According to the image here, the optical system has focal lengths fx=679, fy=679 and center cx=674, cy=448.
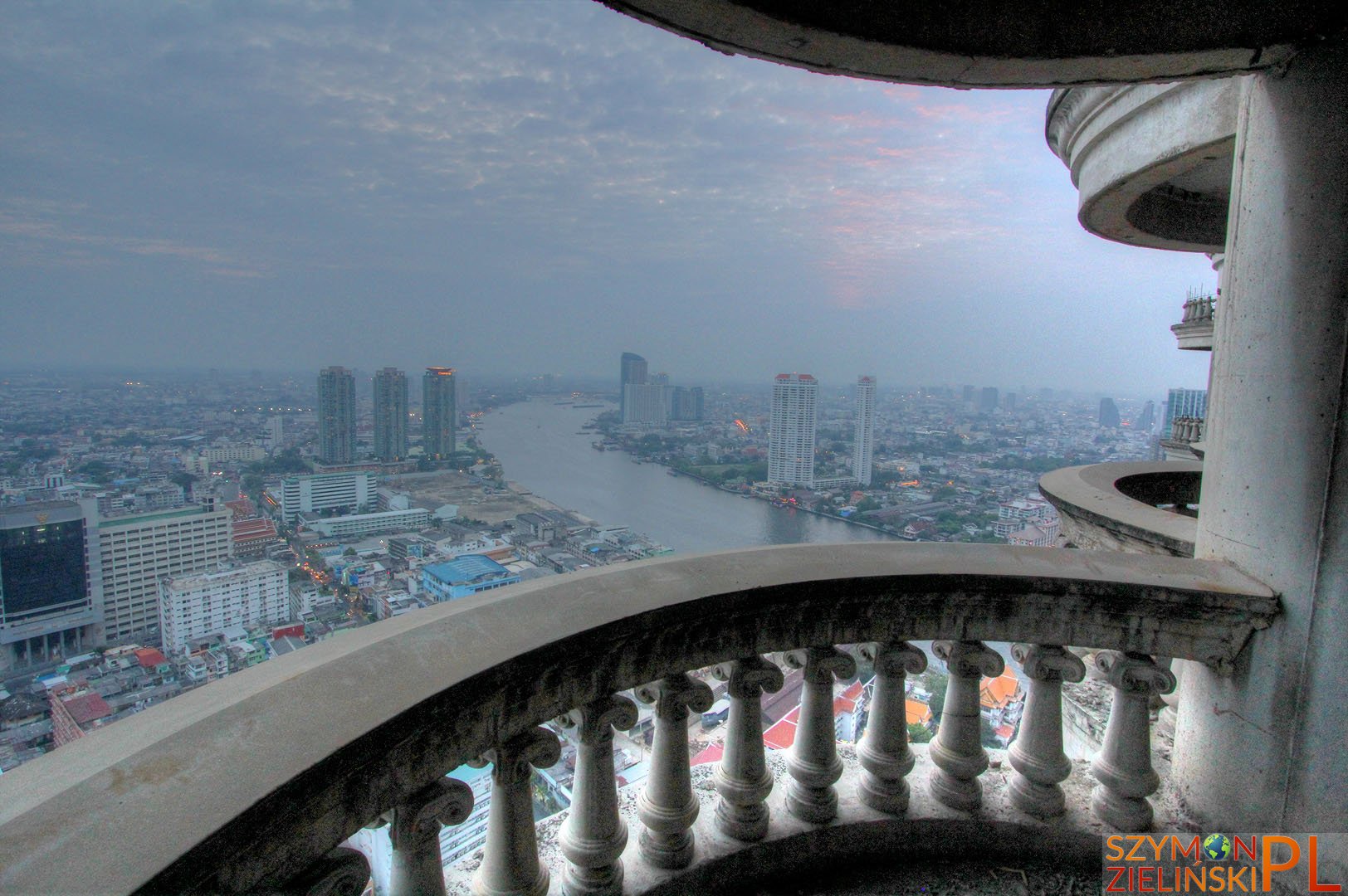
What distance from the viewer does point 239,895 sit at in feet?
3.90

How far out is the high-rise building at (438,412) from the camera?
48.3 ft

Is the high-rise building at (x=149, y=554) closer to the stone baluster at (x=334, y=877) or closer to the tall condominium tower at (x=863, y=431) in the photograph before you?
the stone baluster at (x=334, y=877)

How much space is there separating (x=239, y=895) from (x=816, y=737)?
1823mm

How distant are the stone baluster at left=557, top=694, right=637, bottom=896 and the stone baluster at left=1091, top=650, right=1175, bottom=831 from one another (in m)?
1.78

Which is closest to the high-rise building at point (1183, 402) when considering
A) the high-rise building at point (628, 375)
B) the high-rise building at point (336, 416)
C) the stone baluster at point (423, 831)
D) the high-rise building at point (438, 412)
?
the high-rise building at point (628, 375)

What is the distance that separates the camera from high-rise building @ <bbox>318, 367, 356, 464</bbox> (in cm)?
1251

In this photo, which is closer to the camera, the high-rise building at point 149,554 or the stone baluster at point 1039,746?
the stone baluster at point 1039,746

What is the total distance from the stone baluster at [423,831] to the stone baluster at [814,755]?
3.97 ft

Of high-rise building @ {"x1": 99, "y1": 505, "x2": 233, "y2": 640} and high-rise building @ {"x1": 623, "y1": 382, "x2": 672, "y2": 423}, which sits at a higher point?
high-rise building @ {"x1": 623, "y1": 382, "x2": 672, "y2": 423}

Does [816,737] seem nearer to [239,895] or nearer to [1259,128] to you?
[239,895]

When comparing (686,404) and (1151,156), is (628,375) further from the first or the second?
(1151,156)

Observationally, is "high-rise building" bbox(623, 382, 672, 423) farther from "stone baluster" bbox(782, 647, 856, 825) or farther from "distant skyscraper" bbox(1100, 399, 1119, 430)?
"stone baluster" bbox(782, 647, 856, 825)

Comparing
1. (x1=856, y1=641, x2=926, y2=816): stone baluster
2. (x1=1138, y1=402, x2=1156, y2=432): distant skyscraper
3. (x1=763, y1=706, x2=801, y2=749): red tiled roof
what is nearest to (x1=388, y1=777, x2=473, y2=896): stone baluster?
(x1=856, y1=641, x2=926, y2=816): stone baluster

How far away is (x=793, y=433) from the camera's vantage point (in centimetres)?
1819
